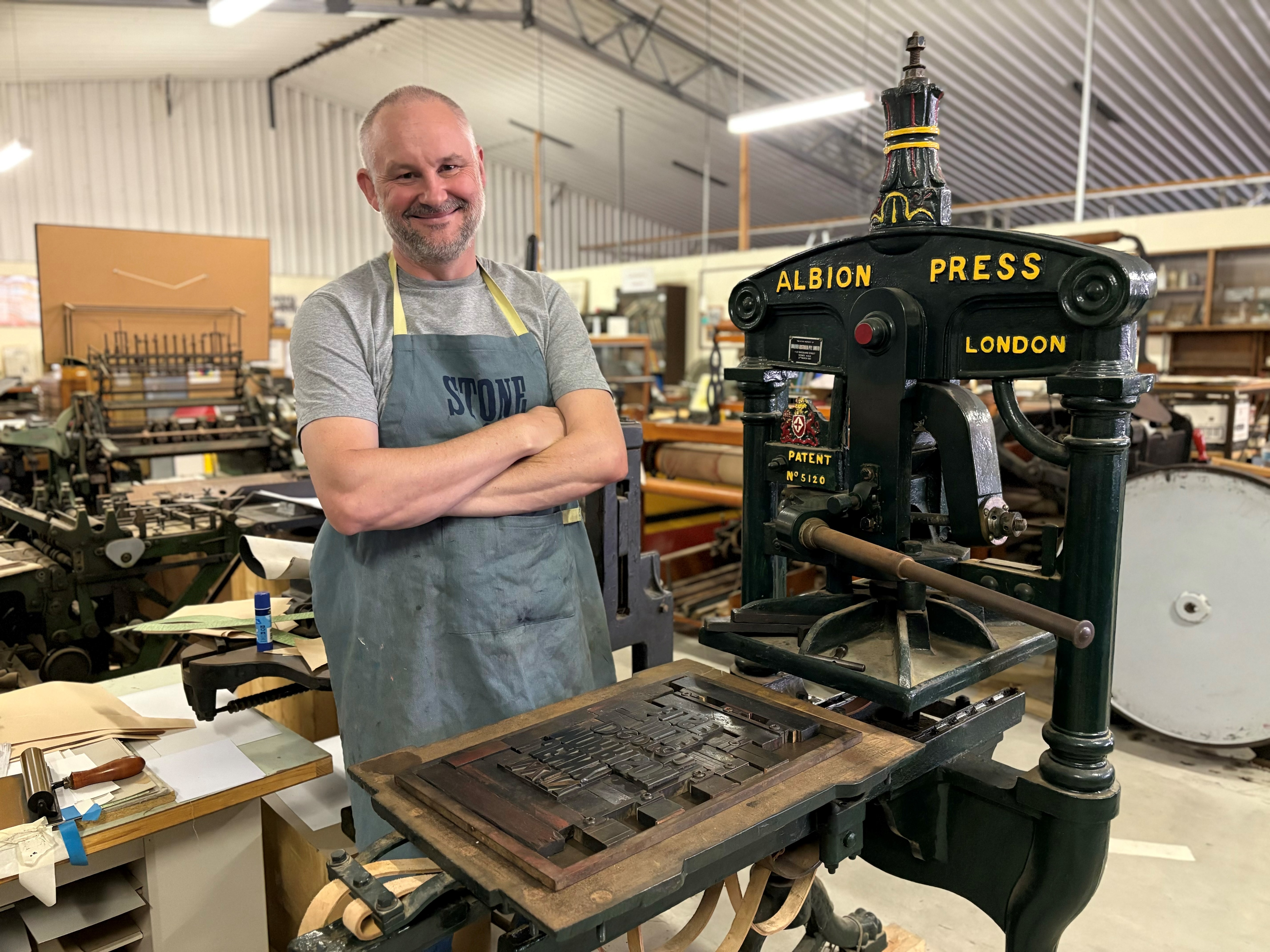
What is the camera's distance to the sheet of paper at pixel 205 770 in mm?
1588

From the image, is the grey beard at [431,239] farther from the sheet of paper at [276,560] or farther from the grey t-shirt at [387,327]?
the sheet of paper at [276,560]

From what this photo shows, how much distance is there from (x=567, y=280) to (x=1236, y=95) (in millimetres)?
6793

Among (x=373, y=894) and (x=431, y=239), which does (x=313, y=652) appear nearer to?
(x=431, y=239)

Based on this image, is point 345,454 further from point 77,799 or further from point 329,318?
point 77,799

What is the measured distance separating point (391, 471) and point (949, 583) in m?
0.75

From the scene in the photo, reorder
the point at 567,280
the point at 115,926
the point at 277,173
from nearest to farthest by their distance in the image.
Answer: the point at 115,926
the point at 567,280
the point at 277,173

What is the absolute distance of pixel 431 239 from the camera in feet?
4.72

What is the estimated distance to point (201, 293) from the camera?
14.9ft

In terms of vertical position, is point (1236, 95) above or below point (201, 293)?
above

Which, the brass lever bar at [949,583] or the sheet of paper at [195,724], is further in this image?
the sheet of paper at [195,724]

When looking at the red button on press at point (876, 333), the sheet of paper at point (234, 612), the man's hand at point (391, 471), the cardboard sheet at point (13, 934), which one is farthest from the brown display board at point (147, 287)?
the red button on press at point (876, 333)

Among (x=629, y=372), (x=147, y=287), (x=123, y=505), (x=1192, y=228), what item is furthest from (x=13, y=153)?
(x=1192, y=228)

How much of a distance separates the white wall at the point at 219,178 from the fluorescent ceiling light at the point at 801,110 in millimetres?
5812

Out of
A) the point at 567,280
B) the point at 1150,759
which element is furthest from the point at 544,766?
the point at 567,280
